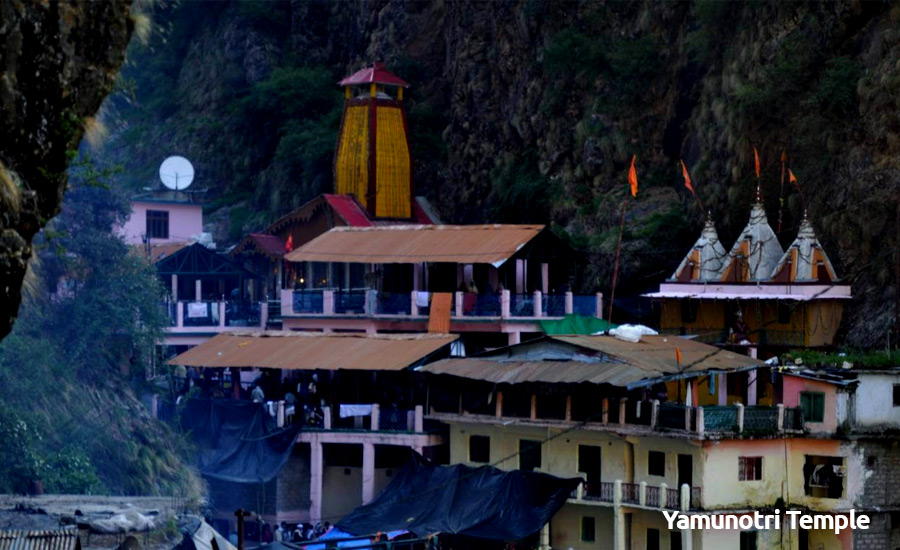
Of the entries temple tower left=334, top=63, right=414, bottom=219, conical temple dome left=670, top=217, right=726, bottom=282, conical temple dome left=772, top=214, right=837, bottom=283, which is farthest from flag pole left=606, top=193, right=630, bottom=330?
temple tower left=334, top=63, right=414, bottom=219

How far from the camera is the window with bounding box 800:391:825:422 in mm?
42500

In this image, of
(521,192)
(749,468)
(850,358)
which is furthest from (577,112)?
(749,468)

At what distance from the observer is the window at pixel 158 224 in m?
68.7

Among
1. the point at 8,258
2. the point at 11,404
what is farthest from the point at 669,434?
the point at 8,258

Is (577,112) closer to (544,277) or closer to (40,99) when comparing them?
(544,277)

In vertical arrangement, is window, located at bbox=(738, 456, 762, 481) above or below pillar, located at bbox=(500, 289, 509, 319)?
below

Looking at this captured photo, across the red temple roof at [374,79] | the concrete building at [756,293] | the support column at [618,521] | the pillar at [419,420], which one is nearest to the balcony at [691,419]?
the support column at [618,521]

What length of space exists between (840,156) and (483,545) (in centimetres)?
1555

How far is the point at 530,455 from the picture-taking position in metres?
45.8

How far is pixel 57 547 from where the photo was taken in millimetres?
26312

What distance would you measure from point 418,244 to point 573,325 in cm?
602

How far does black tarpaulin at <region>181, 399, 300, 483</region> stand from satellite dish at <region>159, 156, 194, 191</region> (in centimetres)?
1908

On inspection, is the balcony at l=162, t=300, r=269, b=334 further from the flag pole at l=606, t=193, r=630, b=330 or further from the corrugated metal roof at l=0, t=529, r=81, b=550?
the corrugated metal roof at l=0, t=529, r=81, b=550

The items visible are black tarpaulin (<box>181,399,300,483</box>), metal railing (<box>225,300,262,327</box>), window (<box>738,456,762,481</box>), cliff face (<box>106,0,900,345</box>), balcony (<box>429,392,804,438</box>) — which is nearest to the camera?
balcony (<box>429,392,804,438</box>)
